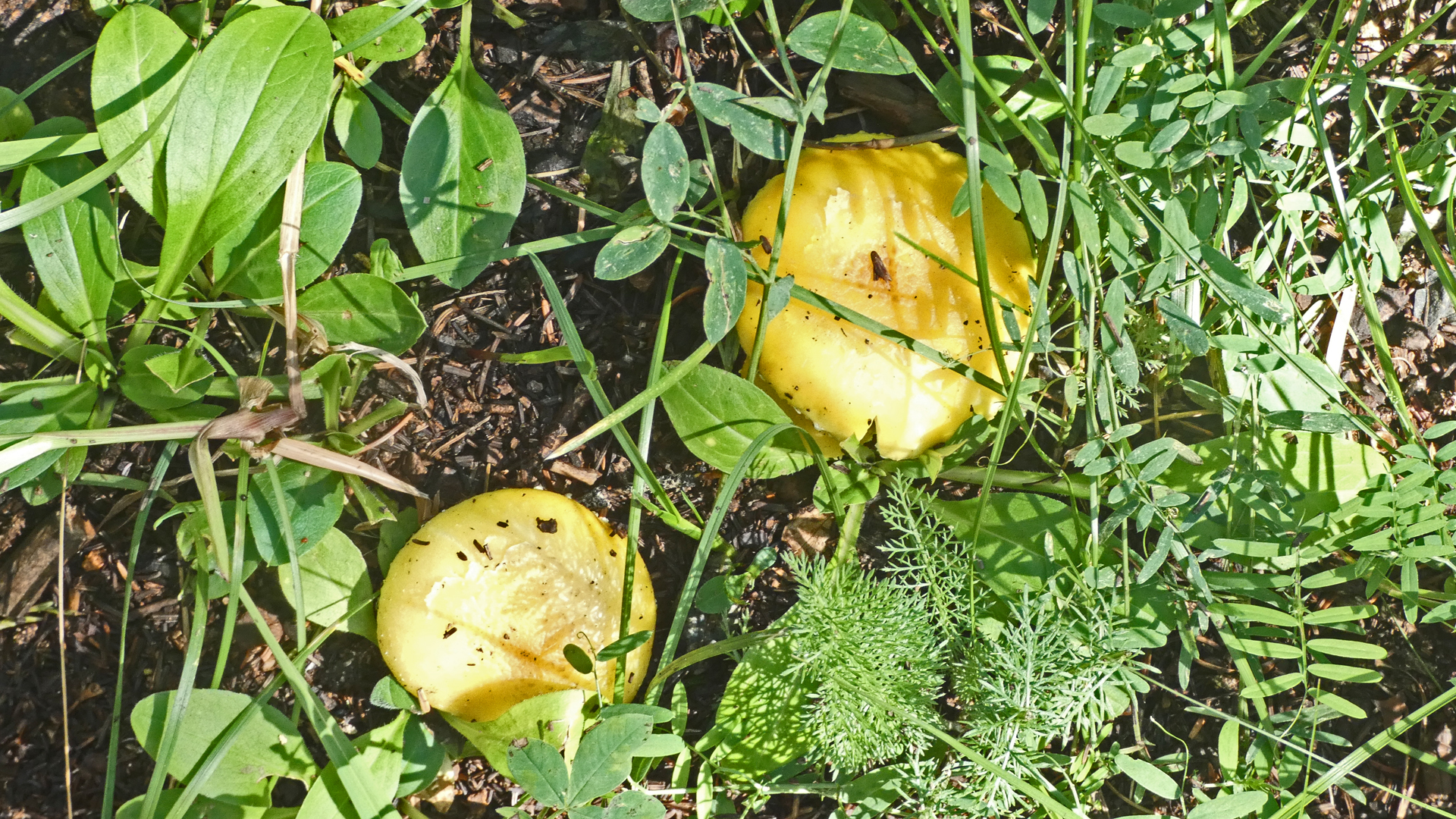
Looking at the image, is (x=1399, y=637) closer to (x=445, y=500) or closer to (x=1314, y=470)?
(x=1314, y=470)

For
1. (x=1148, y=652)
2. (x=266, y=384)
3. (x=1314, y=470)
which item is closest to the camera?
(x=266, y=384)

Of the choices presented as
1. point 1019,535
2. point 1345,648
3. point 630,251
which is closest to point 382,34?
point 630,251

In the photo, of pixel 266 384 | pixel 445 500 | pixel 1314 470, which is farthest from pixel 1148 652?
pixel 266 384

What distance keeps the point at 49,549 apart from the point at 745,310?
170cm

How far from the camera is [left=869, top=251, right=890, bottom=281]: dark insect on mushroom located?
2.04 metres

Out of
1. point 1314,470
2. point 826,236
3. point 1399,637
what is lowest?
point 1399,637

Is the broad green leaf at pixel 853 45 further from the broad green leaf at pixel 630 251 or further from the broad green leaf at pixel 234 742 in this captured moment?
the broad green leaf at pixel 234 742

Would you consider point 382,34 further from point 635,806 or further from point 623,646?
point 635,806

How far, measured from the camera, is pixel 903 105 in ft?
7.58

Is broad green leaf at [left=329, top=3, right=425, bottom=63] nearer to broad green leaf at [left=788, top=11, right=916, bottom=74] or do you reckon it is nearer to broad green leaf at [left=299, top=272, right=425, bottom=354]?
broad green leaf at [left=299, top=272, right=425, bottom=354]

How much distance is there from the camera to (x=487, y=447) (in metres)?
2.33

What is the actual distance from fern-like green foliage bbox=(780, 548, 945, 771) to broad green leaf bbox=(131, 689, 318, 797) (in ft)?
3.80

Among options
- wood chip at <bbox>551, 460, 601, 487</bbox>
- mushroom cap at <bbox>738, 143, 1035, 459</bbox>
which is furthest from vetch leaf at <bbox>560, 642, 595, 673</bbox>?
mushroom cap at <bbox>738, 143, 1035, 459</bbox>

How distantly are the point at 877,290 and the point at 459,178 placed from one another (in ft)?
3.14
